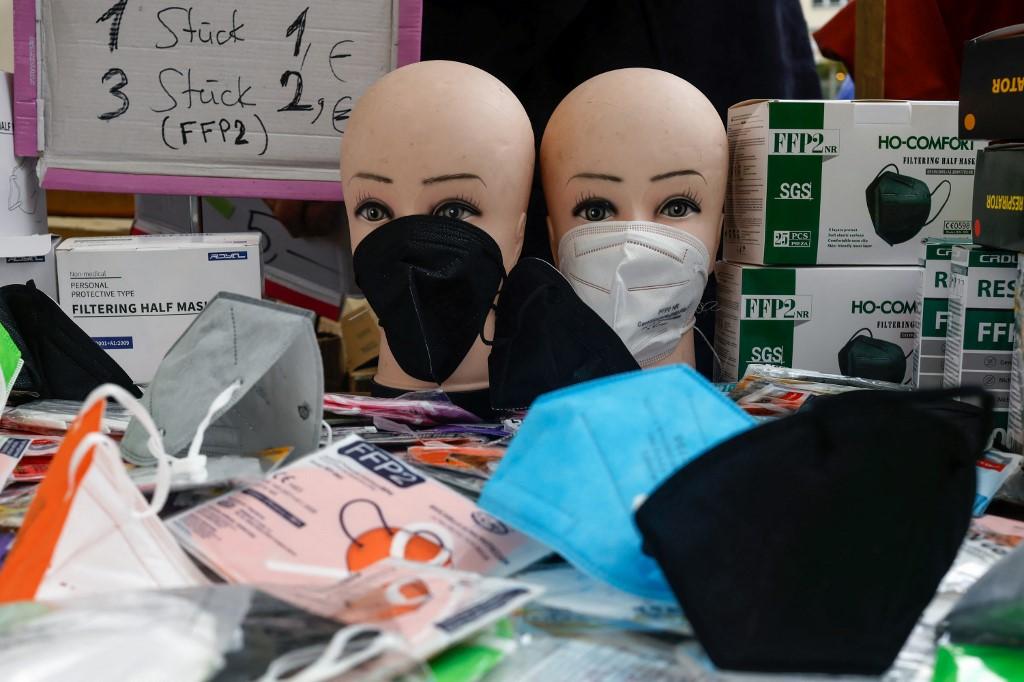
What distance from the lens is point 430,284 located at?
153 cm

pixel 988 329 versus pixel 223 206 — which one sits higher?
pixel 223 206

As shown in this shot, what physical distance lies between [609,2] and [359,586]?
161 centimetres

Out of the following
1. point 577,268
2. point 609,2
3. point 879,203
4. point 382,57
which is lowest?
point 577,268

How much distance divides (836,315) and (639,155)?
0.44 meters

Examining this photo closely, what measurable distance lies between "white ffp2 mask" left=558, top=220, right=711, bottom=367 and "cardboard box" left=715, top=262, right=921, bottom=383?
5.6 inches

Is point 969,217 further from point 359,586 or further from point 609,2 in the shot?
point 359,586

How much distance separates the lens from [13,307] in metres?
1.57

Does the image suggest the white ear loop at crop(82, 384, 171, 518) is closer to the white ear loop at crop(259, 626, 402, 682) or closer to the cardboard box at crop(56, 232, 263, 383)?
the white ear loop at crop(259, 626, 402, 682)

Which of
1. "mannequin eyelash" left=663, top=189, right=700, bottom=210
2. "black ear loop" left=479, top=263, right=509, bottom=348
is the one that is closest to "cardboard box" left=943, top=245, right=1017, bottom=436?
"mannequin eyelash" left=663, top=189, right=700, bottom=210

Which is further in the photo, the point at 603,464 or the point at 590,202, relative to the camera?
the point at 590,202

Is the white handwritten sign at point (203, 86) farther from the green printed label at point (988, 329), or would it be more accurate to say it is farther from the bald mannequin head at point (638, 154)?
the green printed label at point (988, 329)

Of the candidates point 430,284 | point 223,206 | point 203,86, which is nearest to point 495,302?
point 430,284

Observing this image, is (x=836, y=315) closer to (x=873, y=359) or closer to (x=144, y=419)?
(x=873, y=359)

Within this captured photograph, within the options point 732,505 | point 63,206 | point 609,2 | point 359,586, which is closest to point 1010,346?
point 732,505
